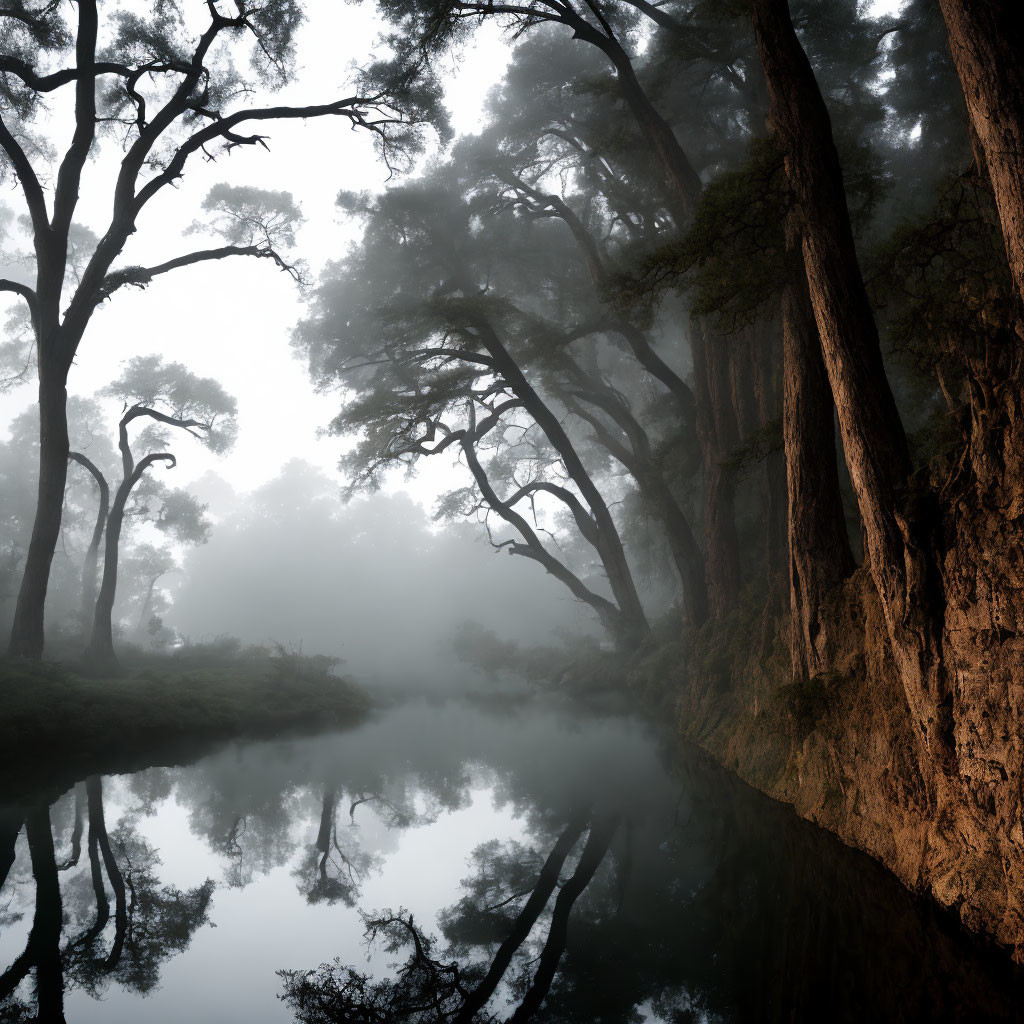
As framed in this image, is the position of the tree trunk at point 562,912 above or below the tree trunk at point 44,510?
below

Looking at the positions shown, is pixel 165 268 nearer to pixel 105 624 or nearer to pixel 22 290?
pixel 22 290

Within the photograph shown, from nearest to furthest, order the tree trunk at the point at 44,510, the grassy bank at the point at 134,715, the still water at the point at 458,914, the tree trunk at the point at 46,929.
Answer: the tree trunk at the point at 46,929, the still water at the point at 458,914, the grassy bank at the point at 134,715, the tree trunk at the point at 44,510

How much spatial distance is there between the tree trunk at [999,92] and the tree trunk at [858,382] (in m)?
1.18

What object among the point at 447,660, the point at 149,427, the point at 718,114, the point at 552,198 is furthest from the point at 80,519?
the point at 718,114

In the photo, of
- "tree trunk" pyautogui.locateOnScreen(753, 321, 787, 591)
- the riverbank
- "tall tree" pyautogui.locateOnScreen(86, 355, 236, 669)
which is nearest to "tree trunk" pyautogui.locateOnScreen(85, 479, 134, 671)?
"tall tree" pyautogui.locateOnScreen(86, 355, 236, 669)

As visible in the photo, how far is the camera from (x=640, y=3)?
8914 mm

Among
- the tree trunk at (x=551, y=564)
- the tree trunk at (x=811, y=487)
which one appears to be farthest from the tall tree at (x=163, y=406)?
the tree trunk at (x=811, y=487)

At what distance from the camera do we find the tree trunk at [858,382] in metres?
3.68

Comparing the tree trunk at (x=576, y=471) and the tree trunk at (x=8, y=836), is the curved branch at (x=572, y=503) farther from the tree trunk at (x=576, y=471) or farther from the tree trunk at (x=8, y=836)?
the tree trunk at (x=8, y=836)

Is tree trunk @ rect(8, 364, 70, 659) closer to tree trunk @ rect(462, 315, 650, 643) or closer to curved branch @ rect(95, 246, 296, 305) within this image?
curved branch @ rect(95, 246, 296, 305)

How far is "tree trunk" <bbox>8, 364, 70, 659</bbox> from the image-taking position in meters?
10.0

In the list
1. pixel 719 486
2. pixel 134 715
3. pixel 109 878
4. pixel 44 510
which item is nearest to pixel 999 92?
pixel 109 878

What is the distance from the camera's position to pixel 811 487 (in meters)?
5.43

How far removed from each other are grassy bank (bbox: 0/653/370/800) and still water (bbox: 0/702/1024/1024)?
1.70 meters
